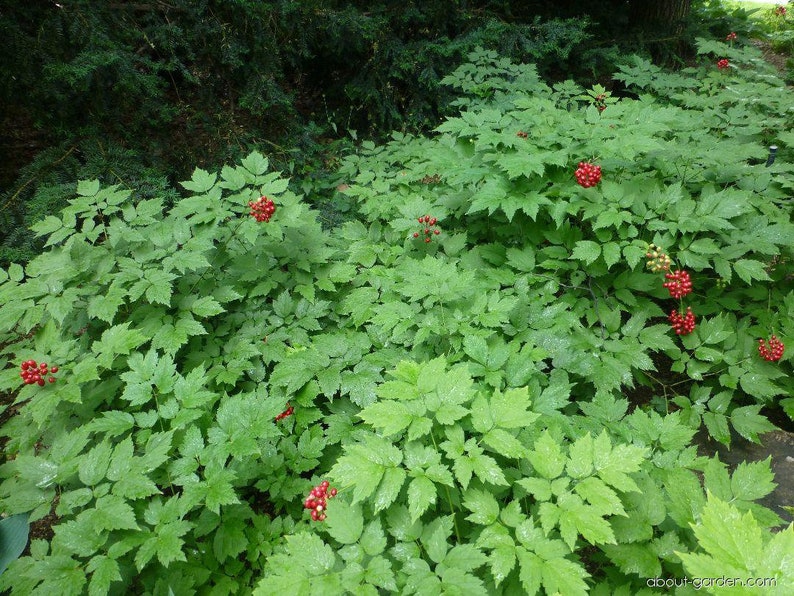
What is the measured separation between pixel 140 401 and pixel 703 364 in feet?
10.4

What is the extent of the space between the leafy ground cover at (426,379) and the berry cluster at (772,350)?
18 mm

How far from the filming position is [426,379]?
168cm

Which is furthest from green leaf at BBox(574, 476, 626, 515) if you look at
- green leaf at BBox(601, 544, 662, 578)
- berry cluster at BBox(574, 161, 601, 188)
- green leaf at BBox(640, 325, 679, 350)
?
berry cluster at BBox(574, 161, 601, 188)

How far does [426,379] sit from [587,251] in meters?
1.44

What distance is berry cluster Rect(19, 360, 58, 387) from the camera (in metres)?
2.10

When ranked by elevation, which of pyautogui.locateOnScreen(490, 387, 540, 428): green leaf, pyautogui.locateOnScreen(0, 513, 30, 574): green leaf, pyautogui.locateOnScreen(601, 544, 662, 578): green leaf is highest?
pyautogui.locateOnScreen(490, 387, 540, 428): green leaf

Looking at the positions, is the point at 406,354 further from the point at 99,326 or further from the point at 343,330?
the point at 99,326

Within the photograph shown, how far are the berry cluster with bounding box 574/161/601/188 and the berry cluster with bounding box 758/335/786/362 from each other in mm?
1381

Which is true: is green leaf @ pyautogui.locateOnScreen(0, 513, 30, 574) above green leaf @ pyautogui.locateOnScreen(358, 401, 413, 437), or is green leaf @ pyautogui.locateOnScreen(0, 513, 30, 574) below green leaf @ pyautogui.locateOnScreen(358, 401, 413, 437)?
below

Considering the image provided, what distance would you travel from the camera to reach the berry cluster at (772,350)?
2.45m

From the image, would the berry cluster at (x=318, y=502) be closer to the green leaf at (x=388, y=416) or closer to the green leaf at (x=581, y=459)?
the green leaf at (x=388, y=416)

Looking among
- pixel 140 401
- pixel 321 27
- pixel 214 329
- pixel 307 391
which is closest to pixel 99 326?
pixel 214 329

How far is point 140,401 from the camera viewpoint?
Result: 6.74ft

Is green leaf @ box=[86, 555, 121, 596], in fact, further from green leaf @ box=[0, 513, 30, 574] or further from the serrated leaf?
the serrated leaf
